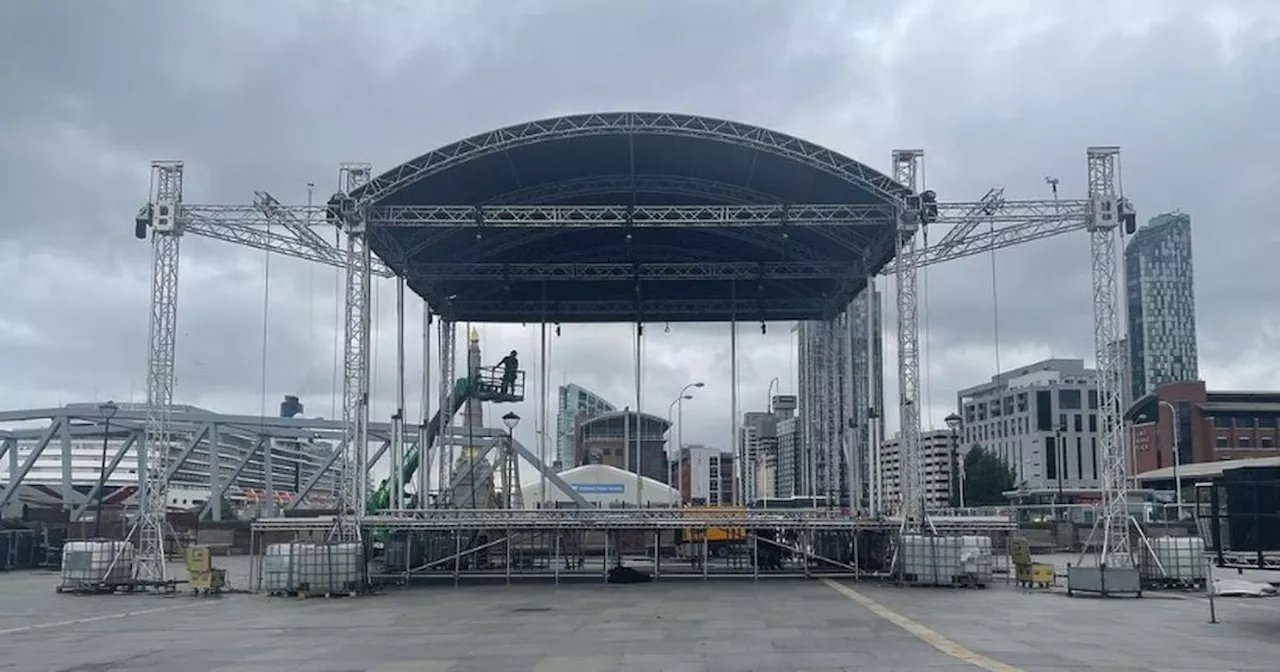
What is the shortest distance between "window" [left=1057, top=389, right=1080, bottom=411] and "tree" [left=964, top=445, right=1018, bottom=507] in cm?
2219

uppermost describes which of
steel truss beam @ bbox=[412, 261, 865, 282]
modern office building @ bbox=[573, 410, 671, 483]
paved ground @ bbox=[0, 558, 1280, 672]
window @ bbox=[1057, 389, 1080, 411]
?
steel truss beam @ bbox=[412, 261, 865, 282]

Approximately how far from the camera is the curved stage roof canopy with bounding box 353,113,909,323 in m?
40.0

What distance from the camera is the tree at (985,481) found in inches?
4545

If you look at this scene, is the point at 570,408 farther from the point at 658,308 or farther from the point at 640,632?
the point at 640,632

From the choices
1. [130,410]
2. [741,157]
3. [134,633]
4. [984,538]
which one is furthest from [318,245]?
[130,410]

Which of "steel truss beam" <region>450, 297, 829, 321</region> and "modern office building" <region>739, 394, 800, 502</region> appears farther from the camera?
"modern office building" <region>739, 394, 800, 502</region>

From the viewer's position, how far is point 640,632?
78.2 ft

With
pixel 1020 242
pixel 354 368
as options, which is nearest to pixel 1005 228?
pixel 1020 242

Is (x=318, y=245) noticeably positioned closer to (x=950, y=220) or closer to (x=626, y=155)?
(x=626, y=155)

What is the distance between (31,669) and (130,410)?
72932mm

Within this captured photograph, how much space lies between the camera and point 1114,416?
36.4 meters

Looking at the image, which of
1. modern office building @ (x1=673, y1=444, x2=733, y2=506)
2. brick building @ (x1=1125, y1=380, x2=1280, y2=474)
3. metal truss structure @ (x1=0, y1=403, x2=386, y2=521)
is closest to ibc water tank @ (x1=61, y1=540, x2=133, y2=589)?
metal truss structure @ (x1=0, y1=403, x2=386, y2=521)

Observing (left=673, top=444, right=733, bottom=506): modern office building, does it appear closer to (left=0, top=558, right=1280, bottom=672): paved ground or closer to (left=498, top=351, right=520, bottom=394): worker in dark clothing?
(left=498, top=351, right=520, bottom=394): worker in dark clothing

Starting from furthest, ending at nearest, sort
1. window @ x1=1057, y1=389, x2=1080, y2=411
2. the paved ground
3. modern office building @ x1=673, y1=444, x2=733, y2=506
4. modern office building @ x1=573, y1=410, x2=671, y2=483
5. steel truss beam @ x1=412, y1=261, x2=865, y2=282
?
1. window @ x1=1057, y1=389, x2=1080, y2=411
2. modern office building @ x1=673, y1=444, x2=733, y2=506
3. modern office building @ x1=573, y1=410, x2=671, y2=483
4. steel truss beam @ x1=412, y1=261, x2=865, y2=282
5. the paved ground
